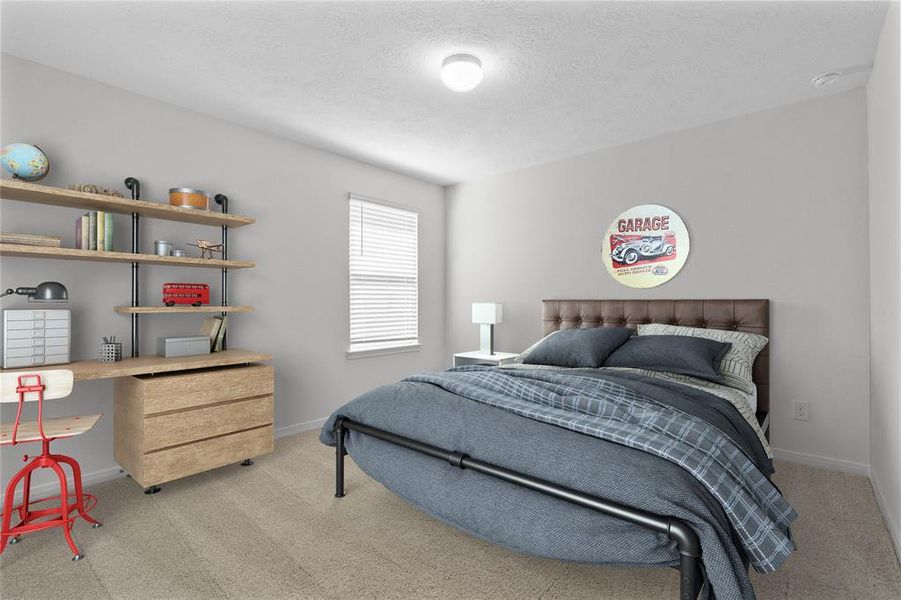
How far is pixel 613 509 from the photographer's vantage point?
142 centimetres

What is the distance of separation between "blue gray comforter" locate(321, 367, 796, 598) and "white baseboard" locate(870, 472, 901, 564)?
59 centimetres

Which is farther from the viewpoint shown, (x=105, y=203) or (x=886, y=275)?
(x=105, y=203)

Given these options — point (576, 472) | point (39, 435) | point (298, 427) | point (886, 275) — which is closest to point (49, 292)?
point (39, 435)

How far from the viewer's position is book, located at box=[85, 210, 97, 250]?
101 inches

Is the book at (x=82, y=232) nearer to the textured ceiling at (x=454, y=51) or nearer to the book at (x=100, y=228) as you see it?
the book at (x=100, y=228)

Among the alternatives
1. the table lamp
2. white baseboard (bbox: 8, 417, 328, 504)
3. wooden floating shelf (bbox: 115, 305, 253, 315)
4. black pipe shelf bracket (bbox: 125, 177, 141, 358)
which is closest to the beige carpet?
white baseboard (bbox: 8, 417, 328, 504)

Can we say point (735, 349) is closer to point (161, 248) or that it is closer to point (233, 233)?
point (233, 233)

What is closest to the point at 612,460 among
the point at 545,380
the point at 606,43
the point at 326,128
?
the point at 545,380

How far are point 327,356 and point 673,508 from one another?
127 inches

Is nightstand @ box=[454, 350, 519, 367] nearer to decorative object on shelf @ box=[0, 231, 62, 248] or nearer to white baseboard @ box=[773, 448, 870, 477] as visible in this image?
white baseboard @ box=[773, 448, 870, 477]

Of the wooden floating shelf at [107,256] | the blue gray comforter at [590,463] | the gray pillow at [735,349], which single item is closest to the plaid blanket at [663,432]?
the blue gray comforter at [590,463]

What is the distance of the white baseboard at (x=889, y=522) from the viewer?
6.50ft

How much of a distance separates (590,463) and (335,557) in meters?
1.20

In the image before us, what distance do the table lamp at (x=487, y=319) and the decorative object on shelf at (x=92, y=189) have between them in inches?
115
